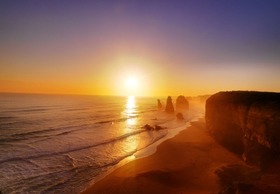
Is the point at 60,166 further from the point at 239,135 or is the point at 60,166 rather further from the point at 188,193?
the point at 239,135

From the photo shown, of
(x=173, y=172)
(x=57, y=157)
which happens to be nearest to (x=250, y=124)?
(x=173, y=172)

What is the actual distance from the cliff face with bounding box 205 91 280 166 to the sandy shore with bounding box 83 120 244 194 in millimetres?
1862

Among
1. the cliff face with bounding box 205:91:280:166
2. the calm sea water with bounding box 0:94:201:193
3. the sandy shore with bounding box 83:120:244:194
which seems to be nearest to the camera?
the sandy shore with bounding box 83:120:244:194

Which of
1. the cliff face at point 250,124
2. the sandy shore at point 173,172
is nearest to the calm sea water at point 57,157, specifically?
the sandy shore at point 173,172

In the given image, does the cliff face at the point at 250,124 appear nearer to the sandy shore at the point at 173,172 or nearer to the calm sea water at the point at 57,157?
the sandy shore at the point at 173,172

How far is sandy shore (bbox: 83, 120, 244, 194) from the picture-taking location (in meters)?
17.3

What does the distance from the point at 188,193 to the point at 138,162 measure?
9.25 m

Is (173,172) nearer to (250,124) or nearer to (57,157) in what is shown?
(250,124)

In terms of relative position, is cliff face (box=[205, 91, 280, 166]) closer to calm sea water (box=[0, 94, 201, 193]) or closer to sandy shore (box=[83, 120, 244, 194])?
sandy shore (box=[83, 120, 244, 194])

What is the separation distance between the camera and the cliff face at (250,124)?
18.7m

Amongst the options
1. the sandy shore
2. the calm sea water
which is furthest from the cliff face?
the calm sea water

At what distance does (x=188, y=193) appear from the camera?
1633 centimetres

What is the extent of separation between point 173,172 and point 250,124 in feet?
32.4

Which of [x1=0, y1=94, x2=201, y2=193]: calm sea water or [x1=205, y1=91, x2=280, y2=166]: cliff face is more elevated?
[x1=205, y1=91, x2=280, y2=166]: cliff face
